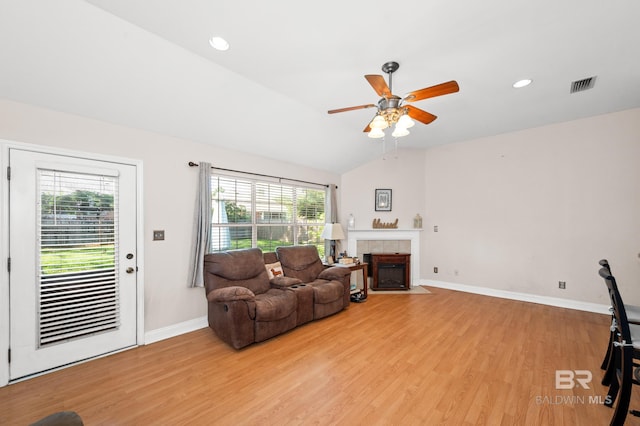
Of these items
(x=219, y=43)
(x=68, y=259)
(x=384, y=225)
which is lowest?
(x=68, y=259)

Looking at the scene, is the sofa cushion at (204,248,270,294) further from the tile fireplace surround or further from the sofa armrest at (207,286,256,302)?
the tile fireplace surround

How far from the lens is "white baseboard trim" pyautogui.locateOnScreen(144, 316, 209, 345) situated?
306cm

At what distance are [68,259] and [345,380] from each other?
2.96 m

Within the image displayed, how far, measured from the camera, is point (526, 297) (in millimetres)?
4645

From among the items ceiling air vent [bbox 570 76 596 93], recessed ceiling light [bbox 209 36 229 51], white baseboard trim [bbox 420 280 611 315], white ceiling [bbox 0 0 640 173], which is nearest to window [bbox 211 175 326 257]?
white ceiling [bbox 0 0 640 173]

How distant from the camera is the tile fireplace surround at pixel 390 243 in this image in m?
5.65

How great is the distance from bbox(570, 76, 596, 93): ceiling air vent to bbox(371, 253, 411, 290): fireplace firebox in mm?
3586

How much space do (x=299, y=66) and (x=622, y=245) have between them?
5.38 meters

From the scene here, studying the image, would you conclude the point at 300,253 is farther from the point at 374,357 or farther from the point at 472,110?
the point at 472,110

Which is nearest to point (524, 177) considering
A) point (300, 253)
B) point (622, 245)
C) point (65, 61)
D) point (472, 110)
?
point (622, 245)

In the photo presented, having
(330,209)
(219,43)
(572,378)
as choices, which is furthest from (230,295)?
(572,378)

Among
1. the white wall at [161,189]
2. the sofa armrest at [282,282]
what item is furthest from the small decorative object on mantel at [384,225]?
the white wall at [161,189]

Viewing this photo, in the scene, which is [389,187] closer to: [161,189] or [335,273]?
[335,273]

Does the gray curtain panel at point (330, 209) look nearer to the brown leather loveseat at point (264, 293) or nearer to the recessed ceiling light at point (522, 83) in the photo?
the brown leather loveseat at point (264, 293)
